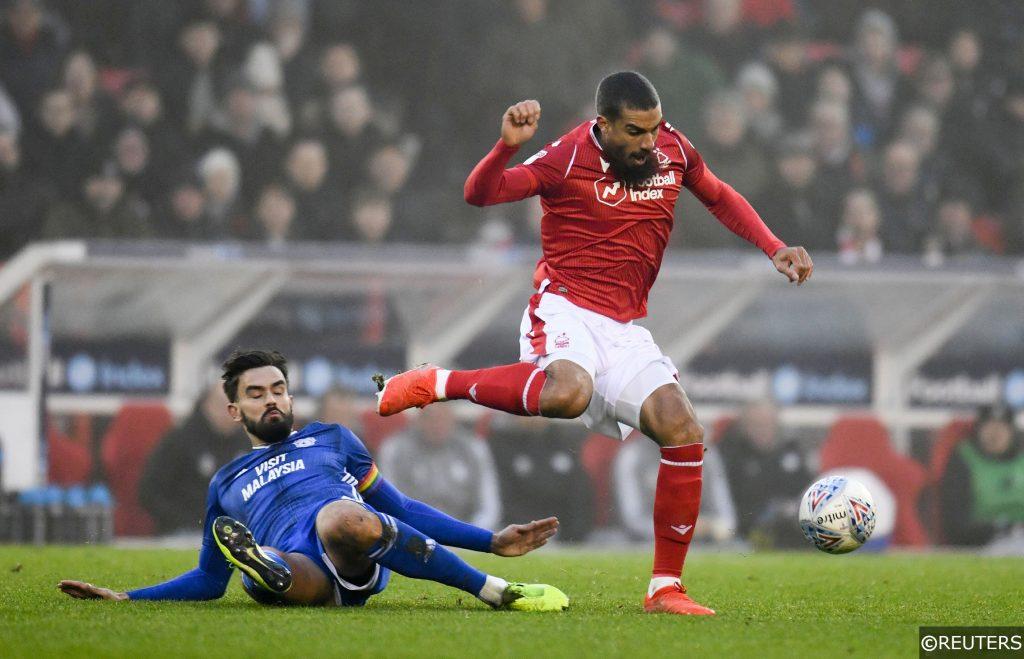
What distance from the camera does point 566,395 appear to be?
5.45 meters

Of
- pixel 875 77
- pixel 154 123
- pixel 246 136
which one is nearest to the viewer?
pixel 154 123

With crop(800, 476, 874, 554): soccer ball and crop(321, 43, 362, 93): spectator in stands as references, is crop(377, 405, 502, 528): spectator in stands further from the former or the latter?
crop(800, 476, 874, 554): soccer ball

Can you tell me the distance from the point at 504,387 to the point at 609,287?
2.16ft

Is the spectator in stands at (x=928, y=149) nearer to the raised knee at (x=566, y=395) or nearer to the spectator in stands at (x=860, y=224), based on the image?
the spectator in stands at (x=860, y=224)

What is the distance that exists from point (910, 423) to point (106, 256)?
6689mm

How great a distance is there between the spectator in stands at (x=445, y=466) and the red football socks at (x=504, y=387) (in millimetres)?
5601

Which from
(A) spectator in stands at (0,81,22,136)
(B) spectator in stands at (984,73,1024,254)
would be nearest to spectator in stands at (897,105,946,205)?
(B) spectator in stands at (984,73,1024,254)

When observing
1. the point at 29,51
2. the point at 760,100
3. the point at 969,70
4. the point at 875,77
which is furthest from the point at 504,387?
the point at 969,70

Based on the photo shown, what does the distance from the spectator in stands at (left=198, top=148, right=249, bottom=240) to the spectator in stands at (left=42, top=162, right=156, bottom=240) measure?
488mm

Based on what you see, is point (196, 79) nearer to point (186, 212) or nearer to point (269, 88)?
point (269, 88)

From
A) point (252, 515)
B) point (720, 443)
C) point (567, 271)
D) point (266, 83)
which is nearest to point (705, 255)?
point (720, 443)

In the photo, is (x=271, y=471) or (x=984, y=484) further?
(x=984, y=484)

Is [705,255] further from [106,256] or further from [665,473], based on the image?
[665,473]

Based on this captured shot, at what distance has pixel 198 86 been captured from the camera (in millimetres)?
12352
